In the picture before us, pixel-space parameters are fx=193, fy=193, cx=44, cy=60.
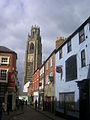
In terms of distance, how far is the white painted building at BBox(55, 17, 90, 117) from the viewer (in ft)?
61.3

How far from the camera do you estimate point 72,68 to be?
866 inches

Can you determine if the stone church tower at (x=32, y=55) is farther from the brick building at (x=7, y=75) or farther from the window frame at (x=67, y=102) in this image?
the window frame at (x=67, y=102)

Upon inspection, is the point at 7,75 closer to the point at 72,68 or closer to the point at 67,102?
the point at 67,102

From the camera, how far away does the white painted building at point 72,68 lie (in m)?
18.7

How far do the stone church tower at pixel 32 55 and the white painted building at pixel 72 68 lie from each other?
93.4 m

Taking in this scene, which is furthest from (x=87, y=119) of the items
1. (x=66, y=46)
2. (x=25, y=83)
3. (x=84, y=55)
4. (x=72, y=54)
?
(x=25, y=83)

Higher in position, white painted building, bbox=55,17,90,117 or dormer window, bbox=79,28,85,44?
dormer window, bbox=79,28,85,44

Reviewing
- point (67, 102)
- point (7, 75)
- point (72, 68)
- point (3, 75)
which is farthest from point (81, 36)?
point (3, 75)

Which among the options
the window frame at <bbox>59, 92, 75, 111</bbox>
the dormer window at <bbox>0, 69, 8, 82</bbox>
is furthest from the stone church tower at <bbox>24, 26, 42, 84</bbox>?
the window frame at <bbox>59, 92, 75, 111</bbox>

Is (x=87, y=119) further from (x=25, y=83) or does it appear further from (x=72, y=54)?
(x=25, y=83)

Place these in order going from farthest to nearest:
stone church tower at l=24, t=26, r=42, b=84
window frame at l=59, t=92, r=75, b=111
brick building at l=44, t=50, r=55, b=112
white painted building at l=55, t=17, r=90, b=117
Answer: stone church tower at l=24, t=26, r=42, b=84 → brick building at l=44, t=50, r=55, b=112 → window frame at l=59, t=92, r=75, b=111 → white painted building at l=55, t=17, r=90, b=117

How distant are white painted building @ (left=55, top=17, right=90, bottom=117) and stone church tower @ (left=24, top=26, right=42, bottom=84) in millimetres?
93368

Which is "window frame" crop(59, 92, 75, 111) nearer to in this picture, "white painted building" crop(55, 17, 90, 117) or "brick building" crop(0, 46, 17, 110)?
"white painted building" crop(55, 17, 90, 117)

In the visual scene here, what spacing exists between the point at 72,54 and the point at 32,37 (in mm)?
114057
